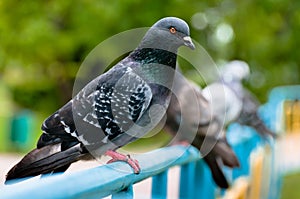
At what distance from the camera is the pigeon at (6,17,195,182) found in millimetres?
2176

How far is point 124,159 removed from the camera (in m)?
2.09

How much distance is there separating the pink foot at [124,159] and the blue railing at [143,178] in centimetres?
3

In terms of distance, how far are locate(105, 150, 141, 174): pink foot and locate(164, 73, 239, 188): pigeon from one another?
4.58 feet

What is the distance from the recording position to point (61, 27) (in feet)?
45.2

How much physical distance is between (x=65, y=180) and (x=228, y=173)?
137 inches

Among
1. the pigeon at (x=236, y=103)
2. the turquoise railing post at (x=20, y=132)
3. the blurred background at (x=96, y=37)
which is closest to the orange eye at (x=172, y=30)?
the pigeon at (x=236, y=103)

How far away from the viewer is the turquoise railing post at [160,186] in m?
2.95

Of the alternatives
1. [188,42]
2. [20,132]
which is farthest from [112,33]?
[188,42]

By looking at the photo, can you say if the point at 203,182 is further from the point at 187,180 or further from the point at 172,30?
the point at 172,30

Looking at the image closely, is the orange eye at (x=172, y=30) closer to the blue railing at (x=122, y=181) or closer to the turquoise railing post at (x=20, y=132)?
the blue railing at (x=122, y=181)

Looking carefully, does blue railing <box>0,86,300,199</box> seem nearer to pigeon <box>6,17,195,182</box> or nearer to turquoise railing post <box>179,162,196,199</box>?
turquoise railing post <box>179,162,196,199</box>

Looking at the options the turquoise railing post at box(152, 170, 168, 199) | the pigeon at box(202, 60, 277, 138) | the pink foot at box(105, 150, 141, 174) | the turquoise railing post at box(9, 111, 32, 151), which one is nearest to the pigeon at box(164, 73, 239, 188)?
the turquoise railing post at box(152, 170, 168, 199)

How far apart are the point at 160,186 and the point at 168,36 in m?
0.90

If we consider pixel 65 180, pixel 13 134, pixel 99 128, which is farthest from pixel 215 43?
pixel 65 180
